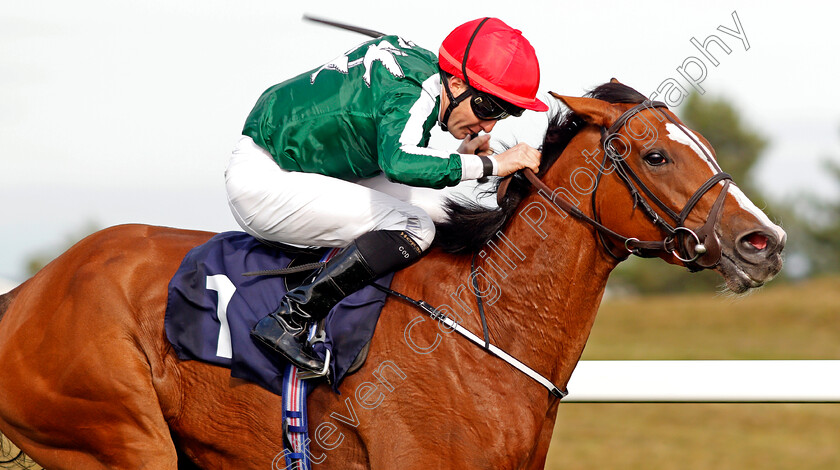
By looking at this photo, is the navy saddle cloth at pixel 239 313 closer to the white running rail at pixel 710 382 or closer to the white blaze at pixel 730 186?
the white blaze at pixel 730 186

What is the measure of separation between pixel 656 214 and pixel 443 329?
85cm

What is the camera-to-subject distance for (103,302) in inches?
128

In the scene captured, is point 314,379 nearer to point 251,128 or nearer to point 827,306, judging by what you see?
point 251,128

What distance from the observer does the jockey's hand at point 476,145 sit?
3406mm

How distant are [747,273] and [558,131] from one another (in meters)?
0.88

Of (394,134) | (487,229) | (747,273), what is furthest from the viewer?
(487,229)

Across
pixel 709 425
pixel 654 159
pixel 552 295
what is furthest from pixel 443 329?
pixel 709 425

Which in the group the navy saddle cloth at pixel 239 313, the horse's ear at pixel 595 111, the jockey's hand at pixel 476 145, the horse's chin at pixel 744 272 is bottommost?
the navy saddle cloth at pixel 239 313

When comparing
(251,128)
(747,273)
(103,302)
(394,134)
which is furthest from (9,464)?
(747,273)

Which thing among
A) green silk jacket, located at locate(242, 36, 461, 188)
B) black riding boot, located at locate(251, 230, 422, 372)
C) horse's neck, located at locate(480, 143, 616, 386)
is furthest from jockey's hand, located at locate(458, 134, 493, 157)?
black riding boot, located at locate(251, 230, 422, 372)

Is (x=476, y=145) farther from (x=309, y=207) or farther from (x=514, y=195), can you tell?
(x=309, y=207)

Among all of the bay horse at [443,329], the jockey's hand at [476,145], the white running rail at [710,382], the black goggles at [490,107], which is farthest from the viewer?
the white running rail at [710,382]

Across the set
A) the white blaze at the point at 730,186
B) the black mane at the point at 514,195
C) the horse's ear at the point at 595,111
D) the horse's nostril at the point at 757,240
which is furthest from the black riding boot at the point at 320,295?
the horse's nostril at the point at 757,240

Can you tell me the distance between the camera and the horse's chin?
2.70m
